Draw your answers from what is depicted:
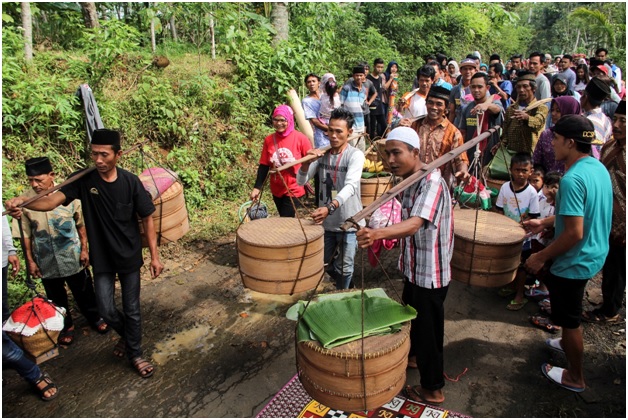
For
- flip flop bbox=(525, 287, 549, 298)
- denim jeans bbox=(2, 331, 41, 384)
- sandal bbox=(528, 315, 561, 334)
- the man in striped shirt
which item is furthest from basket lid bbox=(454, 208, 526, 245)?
denim jeans bbox=(2, 331, 41, 384)

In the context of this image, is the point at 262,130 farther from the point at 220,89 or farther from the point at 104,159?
the point at 104,159

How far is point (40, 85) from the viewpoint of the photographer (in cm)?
641

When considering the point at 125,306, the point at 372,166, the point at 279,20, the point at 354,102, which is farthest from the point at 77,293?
the point at 279,20

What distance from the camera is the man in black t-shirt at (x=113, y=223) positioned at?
3512 mm

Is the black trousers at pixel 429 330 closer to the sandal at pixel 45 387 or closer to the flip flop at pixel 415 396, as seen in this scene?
the flip flop at pixel 415 396

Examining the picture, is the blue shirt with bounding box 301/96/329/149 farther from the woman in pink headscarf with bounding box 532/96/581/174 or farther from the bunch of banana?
the woman in pink headscarf with bounding box 532/96/581/174

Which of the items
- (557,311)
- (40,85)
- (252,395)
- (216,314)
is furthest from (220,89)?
(557,311)

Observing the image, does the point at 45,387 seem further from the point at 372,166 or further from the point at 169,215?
the point at 372,166

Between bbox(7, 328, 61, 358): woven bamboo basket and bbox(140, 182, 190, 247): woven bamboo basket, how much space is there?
1.04 meters

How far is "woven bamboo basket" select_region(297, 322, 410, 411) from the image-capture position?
2559mm

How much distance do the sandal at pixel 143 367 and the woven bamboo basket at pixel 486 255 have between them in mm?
2708

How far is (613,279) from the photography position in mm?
4262

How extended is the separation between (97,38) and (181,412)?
20.8ft

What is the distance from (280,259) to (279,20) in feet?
28.4
